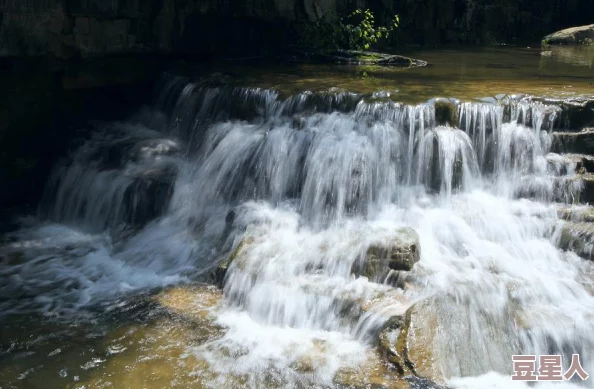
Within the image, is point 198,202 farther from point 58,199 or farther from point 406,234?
point 406,234

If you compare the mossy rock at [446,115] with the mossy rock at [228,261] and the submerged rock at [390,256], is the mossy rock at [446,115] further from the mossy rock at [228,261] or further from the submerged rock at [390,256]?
the mossy rock at [228,261]

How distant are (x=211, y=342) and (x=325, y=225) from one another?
183cm

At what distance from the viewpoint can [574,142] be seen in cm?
609

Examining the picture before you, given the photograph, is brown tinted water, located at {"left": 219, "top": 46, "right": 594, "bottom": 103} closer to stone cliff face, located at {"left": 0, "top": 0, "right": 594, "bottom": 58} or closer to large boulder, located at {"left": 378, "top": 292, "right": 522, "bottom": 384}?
stone cliff face, located at {"left": 0, "top": 0, "right": 594, "bottom": 58}

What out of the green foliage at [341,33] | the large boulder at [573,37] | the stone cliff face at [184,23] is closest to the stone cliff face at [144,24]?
the stone cliff face at [184,23]

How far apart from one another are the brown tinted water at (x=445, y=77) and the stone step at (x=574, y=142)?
80 cm

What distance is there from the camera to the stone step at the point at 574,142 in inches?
238

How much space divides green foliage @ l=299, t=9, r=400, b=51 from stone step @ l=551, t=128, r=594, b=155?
543cm

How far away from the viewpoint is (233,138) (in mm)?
7035

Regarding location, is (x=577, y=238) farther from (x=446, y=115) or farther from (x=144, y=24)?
(x=144, y=24)

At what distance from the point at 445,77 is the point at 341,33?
3.09 m

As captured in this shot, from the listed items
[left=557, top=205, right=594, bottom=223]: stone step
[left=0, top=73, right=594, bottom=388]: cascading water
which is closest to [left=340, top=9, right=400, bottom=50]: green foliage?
[left=0, top=73, right=594, bottom=388]: cascading water

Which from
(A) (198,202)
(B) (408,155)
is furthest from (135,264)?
(B) (408,155)

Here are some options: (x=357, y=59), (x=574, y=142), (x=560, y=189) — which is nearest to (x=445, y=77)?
(x=357, y=59)
